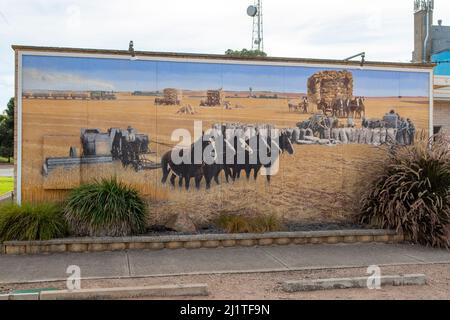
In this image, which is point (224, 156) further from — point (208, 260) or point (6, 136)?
point (6, 136)

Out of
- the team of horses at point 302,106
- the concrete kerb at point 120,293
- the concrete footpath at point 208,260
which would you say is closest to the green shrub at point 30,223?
the concrete footpath at point 208,260

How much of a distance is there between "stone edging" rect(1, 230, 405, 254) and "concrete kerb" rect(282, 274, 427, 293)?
8.62ft

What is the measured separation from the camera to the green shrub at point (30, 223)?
871 centimetres

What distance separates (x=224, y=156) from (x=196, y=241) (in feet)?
7.38

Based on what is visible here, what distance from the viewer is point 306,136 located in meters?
11.1

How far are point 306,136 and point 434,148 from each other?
270 centimetres

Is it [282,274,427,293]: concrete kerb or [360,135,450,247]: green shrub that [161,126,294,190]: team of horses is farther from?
[282,274,427,293]: concrete kerb

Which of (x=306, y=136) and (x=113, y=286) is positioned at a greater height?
(x=306, y=136)

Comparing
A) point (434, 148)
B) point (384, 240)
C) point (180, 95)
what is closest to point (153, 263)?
point (180, 95)

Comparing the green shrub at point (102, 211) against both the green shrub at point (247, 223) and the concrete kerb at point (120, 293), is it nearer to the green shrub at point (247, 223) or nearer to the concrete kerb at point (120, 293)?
the green shrub at point (247, 223)

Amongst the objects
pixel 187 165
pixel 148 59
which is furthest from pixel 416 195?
pixel 148 59

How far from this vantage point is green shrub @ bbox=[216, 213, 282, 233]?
9.88 m
